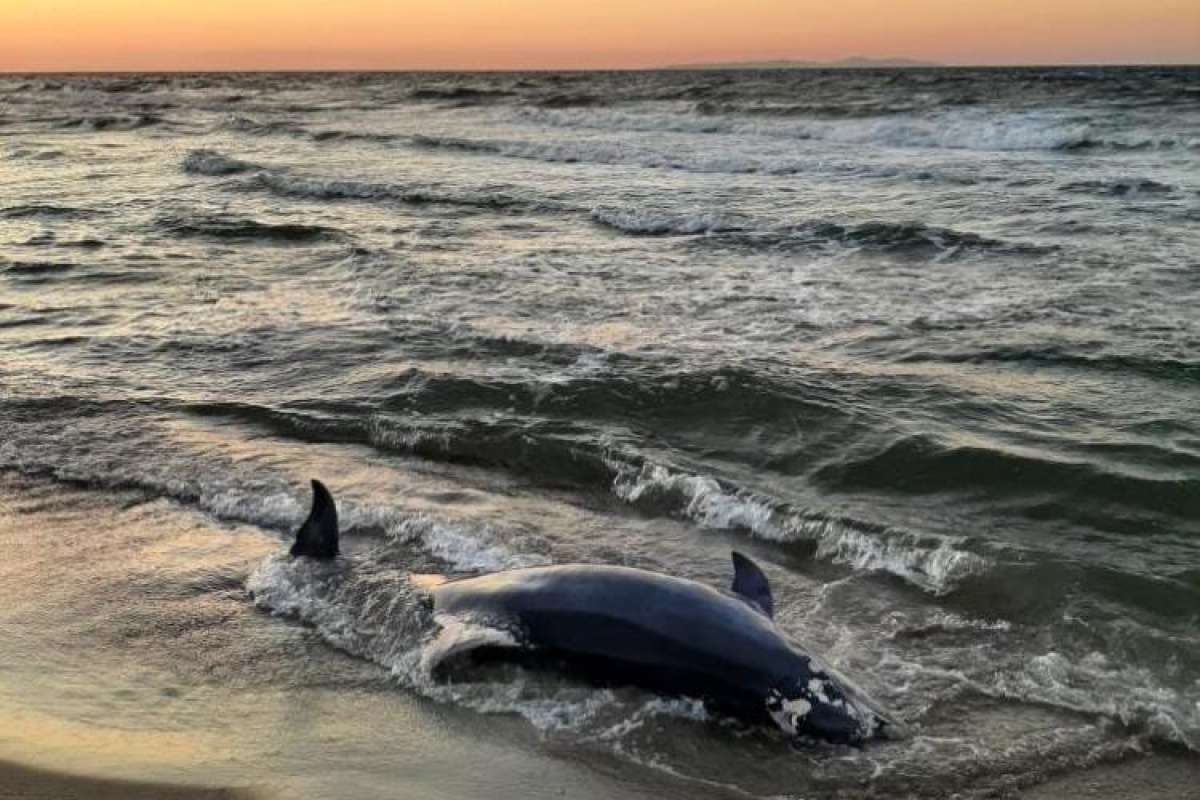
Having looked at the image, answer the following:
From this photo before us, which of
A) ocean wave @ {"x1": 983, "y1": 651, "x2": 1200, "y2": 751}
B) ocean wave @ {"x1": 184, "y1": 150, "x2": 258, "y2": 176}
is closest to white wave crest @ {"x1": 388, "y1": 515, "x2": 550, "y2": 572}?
ocean wave @ {"x1": 983, "y1": 651, "x2": 1200, "y2": 751}

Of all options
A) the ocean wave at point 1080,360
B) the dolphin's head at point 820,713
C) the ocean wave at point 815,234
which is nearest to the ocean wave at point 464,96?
the ocean wave at point 815,234

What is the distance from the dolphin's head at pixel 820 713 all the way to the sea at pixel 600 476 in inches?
3.1

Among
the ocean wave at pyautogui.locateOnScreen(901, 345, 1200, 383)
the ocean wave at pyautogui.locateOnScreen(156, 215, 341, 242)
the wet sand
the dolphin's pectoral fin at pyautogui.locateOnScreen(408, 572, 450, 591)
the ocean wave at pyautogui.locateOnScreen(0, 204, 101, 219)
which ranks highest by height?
the ocean wave at pyautogui.locateOnScreen(0, 204, 101, 219)

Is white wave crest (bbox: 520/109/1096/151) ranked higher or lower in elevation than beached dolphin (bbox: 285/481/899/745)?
higher

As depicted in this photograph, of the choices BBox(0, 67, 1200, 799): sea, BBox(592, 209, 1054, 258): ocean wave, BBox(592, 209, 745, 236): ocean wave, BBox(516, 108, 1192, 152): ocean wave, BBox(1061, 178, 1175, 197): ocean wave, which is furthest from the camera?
BBox(516, 108, 1192, 152): ocean wave

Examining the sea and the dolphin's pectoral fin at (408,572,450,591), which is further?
the dolphin's pectoral fin at (408,572,450,591)

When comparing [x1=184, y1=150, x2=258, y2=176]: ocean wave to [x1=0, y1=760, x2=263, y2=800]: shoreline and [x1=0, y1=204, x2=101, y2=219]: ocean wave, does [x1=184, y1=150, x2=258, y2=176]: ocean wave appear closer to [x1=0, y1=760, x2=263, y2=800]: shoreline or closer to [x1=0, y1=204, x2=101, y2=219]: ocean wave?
[x1=0, y1=204, x2=101, y2=219]: ocean wave

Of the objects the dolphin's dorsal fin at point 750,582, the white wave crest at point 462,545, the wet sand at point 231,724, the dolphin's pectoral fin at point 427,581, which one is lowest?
the wet sand at point 231,724

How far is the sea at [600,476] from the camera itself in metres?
4.67

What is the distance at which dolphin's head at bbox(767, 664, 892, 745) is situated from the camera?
454cm

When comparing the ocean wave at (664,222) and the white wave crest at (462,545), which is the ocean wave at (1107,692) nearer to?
the white wave crest at (462,545)

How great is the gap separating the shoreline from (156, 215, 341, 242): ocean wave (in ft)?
47.3

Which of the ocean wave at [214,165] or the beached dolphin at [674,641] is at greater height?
the ocean wave at [214,165]

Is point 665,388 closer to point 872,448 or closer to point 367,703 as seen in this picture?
point 872,448
